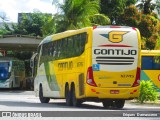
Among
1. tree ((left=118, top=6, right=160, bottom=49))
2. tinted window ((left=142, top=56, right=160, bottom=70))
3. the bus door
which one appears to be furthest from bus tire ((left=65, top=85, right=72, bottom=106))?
tree ((left=118, top=6, right=160, bottom=49))

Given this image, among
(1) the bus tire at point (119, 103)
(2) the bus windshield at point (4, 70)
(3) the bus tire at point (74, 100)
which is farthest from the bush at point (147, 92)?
(2) the bus windshield at point (4, 70)

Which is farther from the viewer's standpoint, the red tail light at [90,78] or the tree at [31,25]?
the tree at [31,25]

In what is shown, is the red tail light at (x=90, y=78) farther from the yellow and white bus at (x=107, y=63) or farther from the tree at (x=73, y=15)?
the tree at (x=73, y=15)

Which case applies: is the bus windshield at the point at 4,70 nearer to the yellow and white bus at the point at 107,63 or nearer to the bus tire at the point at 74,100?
the bus tire at the point at 74,100

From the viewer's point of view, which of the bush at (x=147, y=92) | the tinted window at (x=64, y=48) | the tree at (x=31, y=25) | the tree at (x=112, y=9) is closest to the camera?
the tinted window at (x=64, y=48)

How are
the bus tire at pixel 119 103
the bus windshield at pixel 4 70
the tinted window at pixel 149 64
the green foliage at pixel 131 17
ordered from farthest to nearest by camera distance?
1. the bus windshield at pixel 4 70
2. the green foliage at pixel 131 17
3. the tinted window at pixel 149 64
4. the bus tire at pixel 119 103

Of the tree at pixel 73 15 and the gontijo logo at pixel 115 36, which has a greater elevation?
the tree at pixel 73 15

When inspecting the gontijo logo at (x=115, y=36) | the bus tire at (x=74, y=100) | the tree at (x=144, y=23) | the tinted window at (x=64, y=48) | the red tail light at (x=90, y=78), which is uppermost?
the tree at (x=144, y=23)

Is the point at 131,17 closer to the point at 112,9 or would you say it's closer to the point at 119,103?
the point at 112,9

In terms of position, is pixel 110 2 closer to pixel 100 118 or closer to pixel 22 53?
pixel 22 53

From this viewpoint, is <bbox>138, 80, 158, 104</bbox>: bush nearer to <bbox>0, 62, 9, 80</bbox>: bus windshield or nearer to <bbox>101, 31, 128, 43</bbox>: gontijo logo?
<bbox>101, 31, 128, 43</bbox>: gontijo logo

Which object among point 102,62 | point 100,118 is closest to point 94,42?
point 102,62

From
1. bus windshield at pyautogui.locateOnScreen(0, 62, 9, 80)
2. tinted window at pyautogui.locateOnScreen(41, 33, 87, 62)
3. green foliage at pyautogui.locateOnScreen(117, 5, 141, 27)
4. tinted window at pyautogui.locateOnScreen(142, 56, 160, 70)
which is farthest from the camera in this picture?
bus windshield at pyautogui.locateOnScreen(0, 62, 9, 80)

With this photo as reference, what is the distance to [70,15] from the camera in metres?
Answer: 40.2
